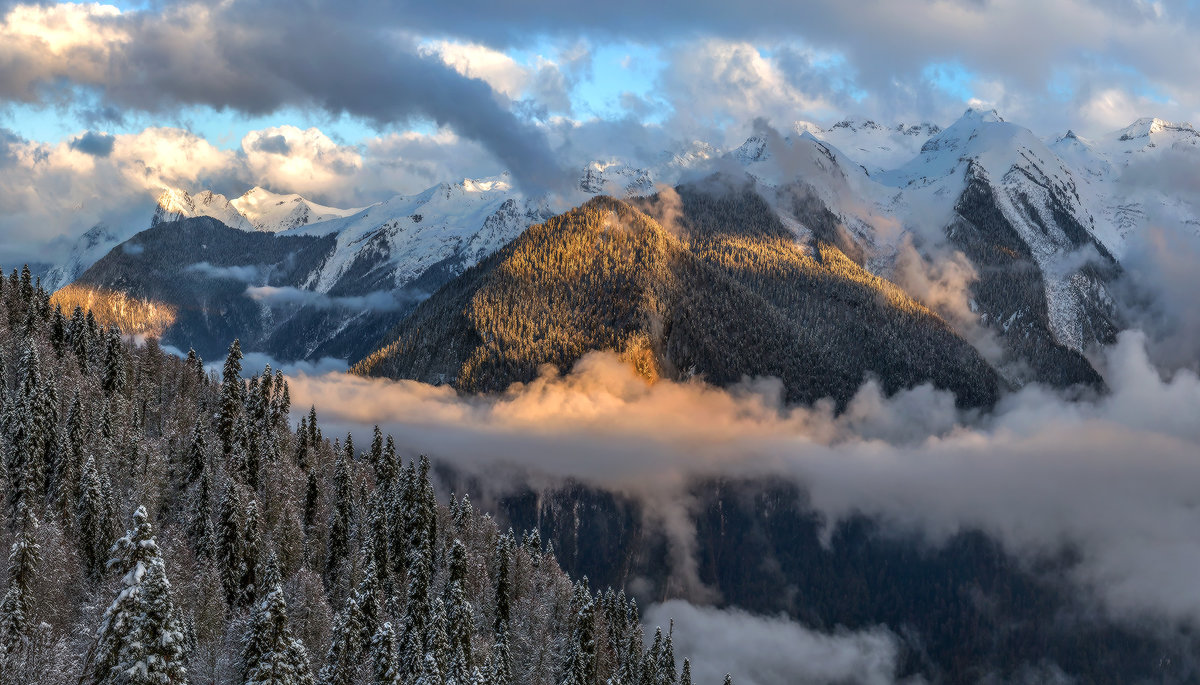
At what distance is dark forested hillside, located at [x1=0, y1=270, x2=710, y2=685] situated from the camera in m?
60.1

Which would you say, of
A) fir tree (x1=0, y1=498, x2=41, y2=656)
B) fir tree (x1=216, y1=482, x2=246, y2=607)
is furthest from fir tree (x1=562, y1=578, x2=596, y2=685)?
fir tree (x1=0, y1=498, x2=41, y2=656)

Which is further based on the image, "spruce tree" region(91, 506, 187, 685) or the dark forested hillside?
the dark forested hillside

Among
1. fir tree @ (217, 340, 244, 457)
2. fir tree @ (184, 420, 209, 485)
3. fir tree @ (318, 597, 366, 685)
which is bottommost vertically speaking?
fir tree @ (318, 597, 366, 685)

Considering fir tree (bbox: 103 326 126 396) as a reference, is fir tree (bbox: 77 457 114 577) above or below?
below

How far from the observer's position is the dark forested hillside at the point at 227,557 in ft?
197

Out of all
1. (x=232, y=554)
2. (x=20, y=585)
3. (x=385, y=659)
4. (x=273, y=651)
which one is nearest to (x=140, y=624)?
(x=273, y=651)

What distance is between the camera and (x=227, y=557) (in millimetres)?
99688

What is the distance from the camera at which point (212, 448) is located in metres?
126

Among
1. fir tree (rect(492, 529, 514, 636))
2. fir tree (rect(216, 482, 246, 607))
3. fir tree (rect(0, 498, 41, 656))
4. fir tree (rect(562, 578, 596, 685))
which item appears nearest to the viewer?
fir tree (rect(0, 498, 41, 656))

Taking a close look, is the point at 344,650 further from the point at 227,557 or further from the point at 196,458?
the point at 196,458

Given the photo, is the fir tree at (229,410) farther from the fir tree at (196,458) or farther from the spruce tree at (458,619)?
the spruce tree at (458,619)

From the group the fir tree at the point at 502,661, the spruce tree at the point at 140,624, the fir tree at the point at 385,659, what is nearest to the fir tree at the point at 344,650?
the fir tree at the point at 385,659

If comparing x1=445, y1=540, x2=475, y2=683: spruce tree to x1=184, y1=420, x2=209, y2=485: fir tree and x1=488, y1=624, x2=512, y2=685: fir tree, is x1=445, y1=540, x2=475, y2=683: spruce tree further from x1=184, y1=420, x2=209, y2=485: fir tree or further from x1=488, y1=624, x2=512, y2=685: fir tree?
x1=184, y1=420, x2=209, y2=485: fir tree

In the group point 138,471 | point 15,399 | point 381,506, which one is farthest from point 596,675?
point 15,399
